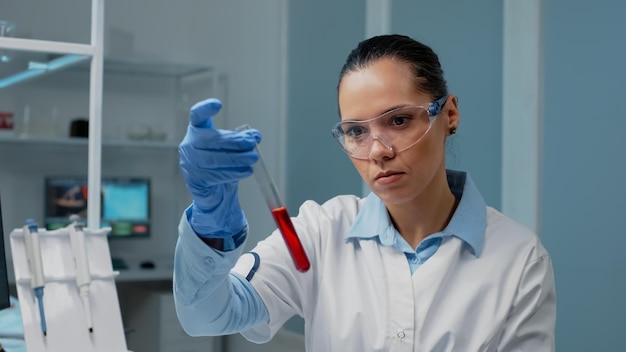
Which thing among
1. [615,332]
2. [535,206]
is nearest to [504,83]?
[535,206]

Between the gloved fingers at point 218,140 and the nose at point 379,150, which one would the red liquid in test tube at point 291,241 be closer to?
the gloved fingers at point 218,140

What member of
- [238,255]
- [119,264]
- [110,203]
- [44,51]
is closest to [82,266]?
[44,51]

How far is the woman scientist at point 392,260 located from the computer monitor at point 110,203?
3.13 metres

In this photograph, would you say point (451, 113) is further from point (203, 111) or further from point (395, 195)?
point (203, 111)

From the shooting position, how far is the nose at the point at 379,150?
1124 mm

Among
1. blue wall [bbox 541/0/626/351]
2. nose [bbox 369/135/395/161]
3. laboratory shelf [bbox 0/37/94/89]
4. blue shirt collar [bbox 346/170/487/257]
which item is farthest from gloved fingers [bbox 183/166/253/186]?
blue wall [bbox 541/0/626/351]

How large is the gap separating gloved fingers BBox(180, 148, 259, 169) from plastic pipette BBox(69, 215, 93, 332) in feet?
2.42

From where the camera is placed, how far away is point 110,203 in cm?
429

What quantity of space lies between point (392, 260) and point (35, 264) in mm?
776

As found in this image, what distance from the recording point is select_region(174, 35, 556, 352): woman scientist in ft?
3.67

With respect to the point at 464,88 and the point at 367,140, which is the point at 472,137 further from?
the point at 367,140

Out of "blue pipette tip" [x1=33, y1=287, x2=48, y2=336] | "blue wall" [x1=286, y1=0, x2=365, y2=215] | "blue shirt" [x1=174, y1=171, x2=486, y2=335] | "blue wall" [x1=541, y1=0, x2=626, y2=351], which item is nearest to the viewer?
"blue shirt" [x1=174, y1=171, x2=486, y2=335]

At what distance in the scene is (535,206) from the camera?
2473mm

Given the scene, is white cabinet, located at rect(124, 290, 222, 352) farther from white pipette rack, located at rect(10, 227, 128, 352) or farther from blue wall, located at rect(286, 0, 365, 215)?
white pipette rack, located at rect(10, 227, 128, 352)
